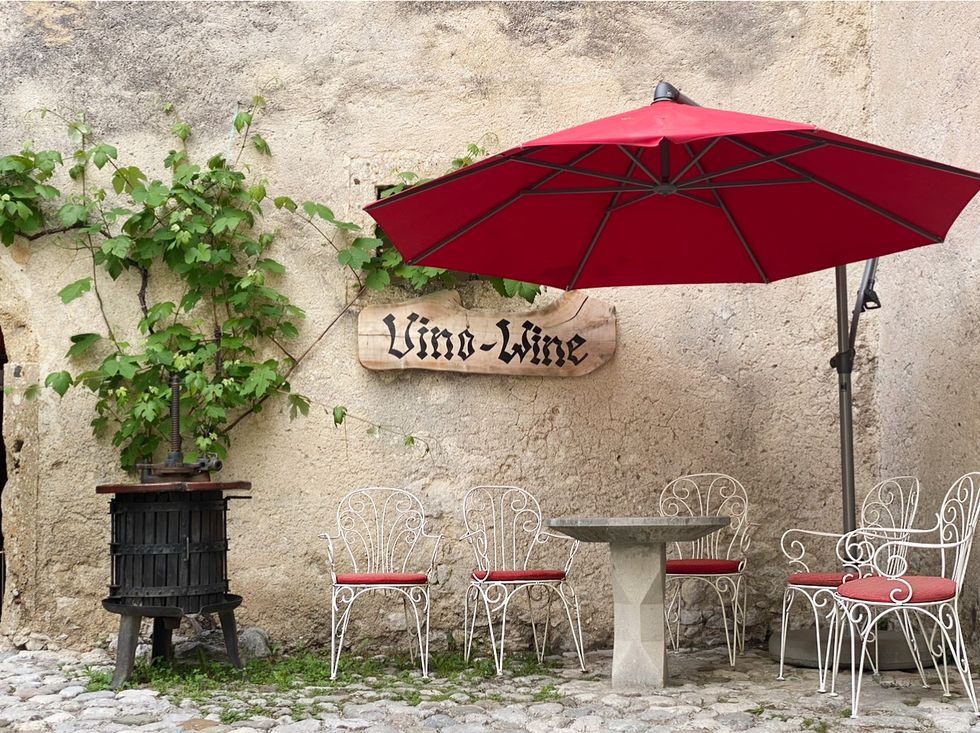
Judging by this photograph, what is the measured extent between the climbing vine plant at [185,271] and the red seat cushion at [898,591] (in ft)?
6.98

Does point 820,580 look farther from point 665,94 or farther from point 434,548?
point 665,94

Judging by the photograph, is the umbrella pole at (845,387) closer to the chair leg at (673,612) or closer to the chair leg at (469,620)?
the chair leg at (673,612)

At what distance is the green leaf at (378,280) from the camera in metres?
4.96

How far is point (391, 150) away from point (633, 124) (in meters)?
2.23

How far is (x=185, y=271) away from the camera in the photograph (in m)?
4.81

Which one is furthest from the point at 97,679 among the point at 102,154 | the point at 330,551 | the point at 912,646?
the point at 912,646

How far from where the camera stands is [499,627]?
4918mm

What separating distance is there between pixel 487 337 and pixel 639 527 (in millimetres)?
1552

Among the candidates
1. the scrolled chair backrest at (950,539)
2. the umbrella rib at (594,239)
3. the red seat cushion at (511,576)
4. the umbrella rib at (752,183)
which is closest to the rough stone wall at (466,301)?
the scrolled chair backrest at (950,539)

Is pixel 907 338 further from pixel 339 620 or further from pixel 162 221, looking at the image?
pixel 162 221

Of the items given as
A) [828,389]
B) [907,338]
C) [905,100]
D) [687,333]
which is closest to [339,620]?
[687,333]

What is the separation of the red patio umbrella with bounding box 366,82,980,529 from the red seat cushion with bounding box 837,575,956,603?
0.79m

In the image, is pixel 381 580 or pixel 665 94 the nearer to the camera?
pixel 665 94

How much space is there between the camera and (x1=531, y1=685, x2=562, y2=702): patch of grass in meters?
3.85
